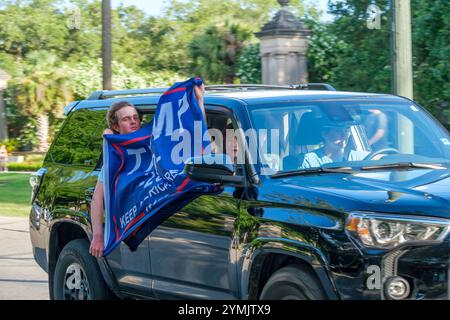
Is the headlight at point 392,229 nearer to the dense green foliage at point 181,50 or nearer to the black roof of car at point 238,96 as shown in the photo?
the black roof of car at point 238,96

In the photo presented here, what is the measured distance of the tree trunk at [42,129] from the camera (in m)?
39.9

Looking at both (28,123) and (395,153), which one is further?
(28,123)

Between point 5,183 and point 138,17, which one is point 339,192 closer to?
point 5,183

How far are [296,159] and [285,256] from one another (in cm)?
68

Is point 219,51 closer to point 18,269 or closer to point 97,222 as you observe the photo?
point 18,269

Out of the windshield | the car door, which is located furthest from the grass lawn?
the windshield

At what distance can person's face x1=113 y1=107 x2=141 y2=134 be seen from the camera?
21.8 ft

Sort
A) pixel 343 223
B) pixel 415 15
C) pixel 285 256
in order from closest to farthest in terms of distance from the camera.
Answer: pixel 343 223, pixel 285 256, pixel 415 15

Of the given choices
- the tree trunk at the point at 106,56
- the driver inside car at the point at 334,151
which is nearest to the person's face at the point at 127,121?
the driver inside car at the point at 334,151

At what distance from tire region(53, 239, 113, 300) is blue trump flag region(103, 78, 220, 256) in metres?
0.57

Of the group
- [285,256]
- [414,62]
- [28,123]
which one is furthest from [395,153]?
[28,123]

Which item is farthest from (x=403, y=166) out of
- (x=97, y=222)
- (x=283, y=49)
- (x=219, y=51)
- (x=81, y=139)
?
(x=219, y=51)

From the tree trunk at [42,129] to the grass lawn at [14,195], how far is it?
42.5 ft
